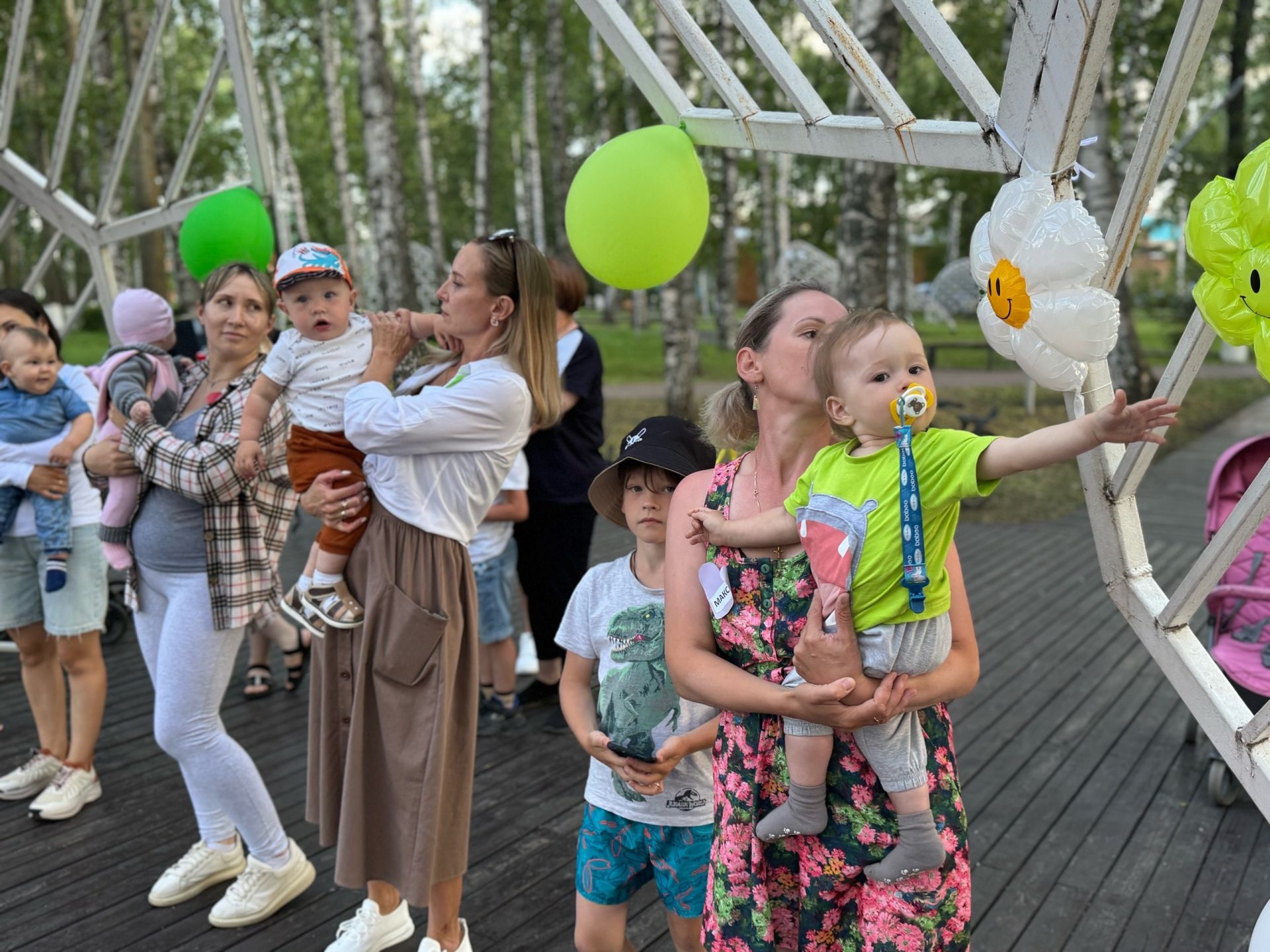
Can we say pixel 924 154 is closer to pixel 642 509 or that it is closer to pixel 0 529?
pixel 642 509

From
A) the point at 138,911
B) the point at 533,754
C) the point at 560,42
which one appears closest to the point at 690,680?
the point at 138,911

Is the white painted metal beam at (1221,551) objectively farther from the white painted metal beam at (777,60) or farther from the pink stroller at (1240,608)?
the pink stroller at (1240,608)

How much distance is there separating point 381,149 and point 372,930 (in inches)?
443

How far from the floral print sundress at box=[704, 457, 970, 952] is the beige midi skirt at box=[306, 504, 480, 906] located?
1.07 meters

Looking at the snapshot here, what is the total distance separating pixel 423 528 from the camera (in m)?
2.80

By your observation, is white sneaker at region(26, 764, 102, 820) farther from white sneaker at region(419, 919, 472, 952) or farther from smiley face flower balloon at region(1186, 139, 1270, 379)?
smiley face flower balloon at region(1186, 139, 1270, 379)

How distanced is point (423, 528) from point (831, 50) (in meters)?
1.55

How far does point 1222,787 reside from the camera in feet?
13.2

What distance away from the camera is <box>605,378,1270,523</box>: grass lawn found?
32.4 ft

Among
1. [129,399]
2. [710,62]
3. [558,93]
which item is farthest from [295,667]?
[558,93]

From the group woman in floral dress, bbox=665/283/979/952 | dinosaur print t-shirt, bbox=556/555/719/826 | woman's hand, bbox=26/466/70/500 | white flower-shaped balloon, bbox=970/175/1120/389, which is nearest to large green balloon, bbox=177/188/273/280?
woman's hand, bbox=26/466/70/500

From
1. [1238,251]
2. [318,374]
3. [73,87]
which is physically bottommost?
[318,374]

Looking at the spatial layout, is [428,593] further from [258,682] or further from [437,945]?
[258,682]

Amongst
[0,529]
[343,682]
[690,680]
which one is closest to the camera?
[690,680]
